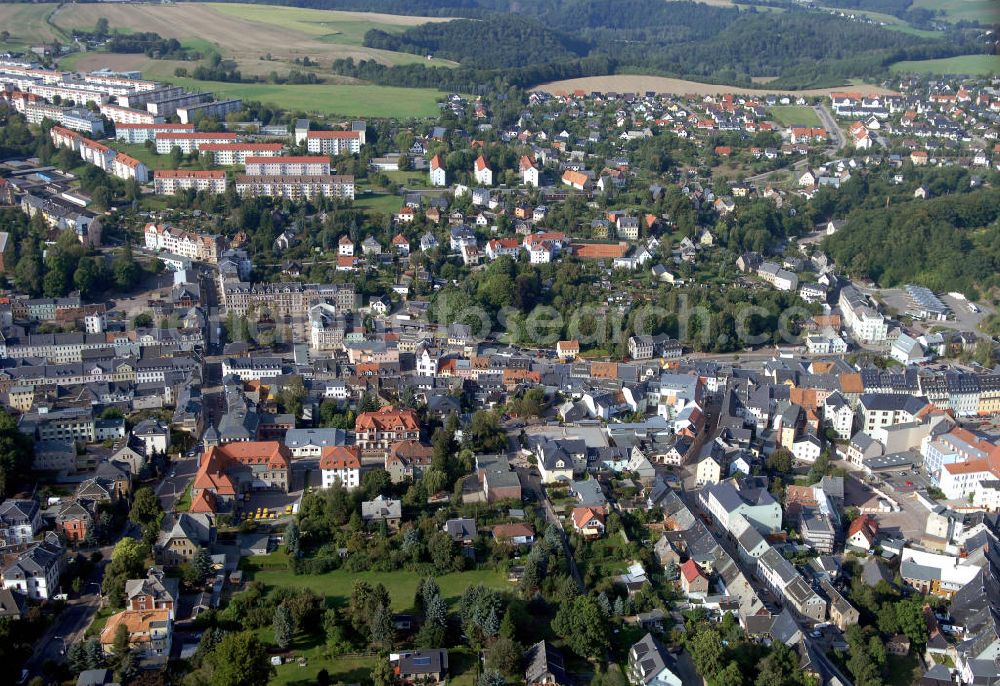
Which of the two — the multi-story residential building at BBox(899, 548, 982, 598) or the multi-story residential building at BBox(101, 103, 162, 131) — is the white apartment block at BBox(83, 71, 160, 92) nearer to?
the multi-story residential building at BBox(101, 103, 162, 131)

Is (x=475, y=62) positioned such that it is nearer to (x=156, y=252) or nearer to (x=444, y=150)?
(x=444, y=150)

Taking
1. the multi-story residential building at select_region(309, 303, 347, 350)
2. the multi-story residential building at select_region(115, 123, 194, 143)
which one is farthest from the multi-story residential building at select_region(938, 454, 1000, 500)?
the multi-story residential building at select_region(115, 123, 194, 143)

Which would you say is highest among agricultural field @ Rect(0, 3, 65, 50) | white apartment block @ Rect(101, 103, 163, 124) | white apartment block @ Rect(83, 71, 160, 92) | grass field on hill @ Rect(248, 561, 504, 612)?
agricultural field @ Rect(0, 3, 65, 50)

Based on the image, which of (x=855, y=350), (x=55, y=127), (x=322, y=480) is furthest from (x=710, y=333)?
(x=55, y=127)

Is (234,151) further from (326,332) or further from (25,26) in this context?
(25,26)

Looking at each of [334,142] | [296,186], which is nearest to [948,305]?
[296,186]

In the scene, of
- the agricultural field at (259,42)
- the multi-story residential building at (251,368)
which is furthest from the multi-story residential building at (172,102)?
the multi-story residential building at (251,368)

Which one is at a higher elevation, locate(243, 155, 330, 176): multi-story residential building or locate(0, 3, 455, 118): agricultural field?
locate(0, 3, 455, 118): agricultural field
